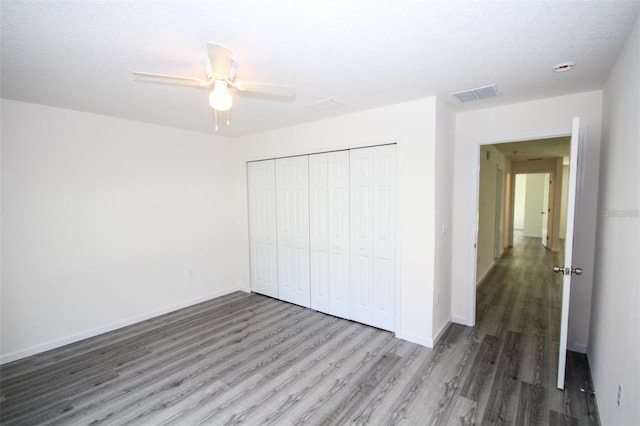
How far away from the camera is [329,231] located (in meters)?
3.85

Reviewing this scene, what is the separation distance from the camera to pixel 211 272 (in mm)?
4641

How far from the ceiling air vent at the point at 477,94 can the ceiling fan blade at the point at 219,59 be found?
6.89ft

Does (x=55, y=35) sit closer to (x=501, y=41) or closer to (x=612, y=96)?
(x=501, y=41)

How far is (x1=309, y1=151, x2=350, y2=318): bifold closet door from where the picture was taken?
12.1 ft

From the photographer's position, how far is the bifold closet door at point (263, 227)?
4500 millimetres

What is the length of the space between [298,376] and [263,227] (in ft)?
8.12

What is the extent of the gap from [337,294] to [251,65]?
2.81m

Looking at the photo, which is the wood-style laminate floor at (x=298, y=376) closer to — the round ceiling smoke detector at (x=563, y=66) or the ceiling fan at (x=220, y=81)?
the ceiling fan at (x=220, y=81)

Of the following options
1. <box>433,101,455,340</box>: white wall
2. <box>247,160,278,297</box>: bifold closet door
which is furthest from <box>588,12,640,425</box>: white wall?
<box>247,160,278,297</box>: bifold closet door

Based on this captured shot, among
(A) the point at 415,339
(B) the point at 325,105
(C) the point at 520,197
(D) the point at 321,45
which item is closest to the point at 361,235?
(A) the point at 415,339

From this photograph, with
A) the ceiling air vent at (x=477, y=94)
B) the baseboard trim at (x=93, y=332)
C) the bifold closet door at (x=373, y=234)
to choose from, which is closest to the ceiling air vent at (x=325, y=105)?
the bifold closet door at (x=373, y=234)

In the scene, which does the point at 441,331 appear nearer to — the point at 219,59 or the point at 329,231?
the point at 329,231

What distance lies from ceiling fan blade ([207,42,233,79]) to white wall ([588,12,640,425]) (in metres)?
2.13

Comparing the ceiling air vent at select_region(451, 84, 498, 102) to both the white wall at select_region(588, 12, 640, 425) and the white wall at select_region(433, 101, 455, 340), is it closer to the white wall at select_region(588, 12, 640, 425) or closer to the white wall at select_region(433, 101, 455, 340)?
the white wall at select_region(433, 101, 455, 340)
